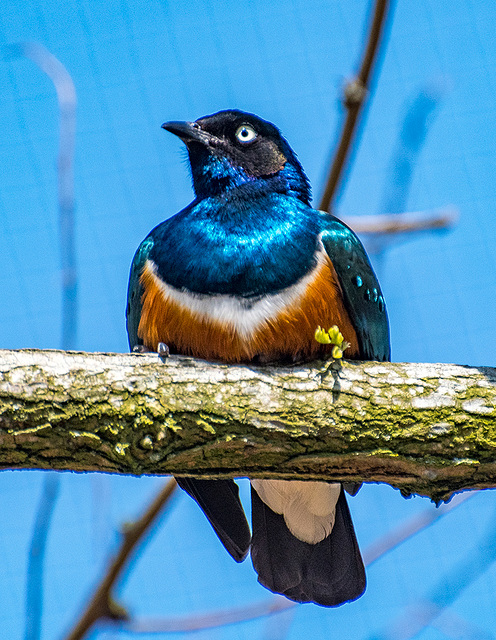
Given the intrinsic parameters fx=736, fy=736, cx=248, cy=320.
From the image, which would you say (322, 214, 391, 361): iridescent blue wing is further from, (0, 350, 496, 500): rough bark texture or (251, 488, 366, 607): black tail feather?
(251, 488, 366, 607): black tail feather

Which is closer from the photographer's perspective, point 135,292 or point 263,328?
point 263,328

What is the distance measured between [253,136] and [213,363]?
182cm

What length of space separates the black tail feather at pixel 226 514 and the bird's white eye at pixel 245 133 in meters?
2.23

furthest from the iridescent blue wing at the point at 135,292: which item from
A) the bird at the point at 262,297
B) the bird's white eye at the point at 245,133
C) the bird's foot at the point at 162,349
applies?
the bird's white eye at the point at 245,133

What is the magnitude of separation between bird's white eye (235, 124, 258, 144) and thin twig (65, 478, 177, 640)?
2460mm

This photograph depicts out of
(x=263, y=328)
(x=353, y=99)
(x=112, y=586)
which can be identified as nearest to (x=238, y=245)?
(x=263, y=328)

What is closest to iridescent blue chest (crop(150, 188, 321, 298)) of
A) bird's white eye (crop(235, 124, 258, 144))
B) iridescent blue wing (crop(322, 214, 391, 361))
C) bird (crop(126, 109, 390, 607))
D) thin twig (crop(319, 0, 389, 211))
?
bird (crop(126, 109, 390, 607))

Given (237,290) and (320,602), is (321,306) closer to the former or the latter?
(237,290)

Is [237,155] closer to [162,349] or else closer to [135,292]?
[135,292]

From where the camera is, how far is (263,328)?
13.1 feet

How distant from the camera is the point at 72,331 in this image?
4.77 metres

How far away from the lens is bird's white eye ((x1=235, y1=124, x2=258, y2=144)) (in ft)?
16.1

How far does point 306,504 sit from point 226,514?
1.81ft

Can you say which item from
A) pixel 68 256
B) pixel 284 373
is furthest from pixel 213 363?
pixel 68 256
